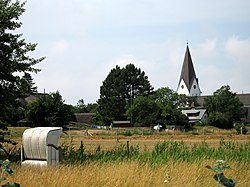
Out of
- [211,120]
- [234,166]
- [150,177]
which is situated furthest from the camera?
[211,120]

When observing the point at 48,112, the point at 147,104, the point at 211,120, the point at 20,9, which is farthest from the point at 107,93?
the point at 20,9

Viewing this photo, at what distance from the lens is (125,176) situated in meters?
9.02

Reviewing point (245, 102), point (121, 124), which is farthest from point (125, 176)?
point (245, 102)

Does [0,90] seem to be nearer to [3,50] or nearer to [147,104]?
[3,50]

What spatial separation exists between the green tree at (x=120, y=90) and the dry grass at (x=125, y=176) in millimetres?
103734

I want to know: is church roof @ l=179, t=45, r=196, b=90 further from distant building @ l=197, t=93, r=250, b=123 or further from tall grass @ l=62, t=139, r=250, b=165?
tall grass @ l=62, t=139, r=250, b=165

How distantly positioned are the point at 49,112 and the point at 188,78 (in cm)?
9565

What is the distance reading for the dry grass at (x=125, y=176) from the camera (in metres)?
8.23

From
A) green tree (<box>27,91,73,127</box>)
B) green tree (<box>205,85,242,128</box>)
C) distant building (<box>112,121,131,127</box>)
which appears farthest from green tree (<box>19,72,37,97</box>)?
distant building (<box>112,121,131,127</box>)

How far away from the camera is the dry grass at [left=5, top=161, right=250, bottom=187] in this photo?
8.23 m

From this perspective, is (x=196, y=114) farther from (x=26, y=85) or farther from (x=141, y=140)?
(x=26, y=85)

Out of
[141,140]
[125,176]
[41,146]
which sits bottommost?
[141,140]

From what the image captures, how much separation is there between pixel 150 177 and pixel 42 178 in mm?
2213

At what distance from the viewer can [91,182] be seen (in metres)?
8.36
